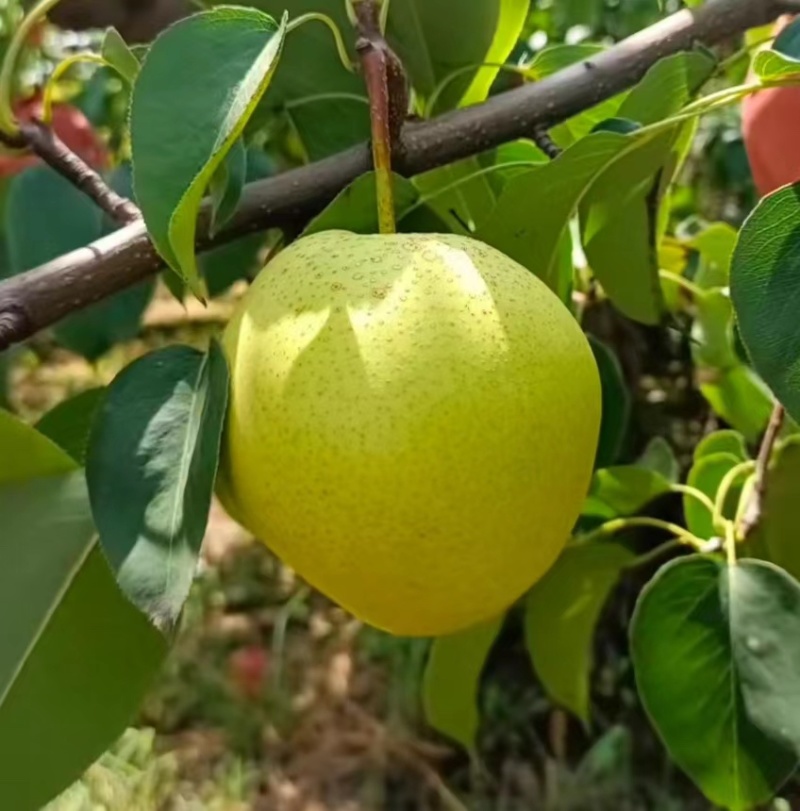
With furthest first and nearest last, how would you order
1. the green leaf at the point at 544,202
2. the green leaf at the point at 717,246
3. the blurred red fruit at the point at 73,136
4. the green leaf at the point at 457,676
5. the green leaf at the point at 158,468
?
the blurred red fruit at the point at 73,136, the green leaf at the point at 717,246, the green leaf at the point at 457,676, the green leaf at the point at 544,202, the green leaf at the point at 158,468

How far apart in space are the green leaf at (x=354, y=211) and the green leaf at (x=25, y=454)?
0.43 feet

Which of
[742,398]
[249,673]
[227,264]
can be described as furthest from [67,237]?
[249,673]

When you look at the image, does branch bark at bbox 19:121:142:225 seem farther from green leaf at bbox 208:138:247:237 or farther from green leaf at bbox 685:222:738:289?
green leaf at bbox 685:222:738:289

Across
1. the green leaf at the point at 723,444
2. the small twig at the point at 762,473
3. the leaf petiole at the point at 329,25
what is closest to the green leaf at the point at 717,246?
the green leaf at the point at 723,444

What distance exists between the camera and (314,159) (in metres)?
0.63

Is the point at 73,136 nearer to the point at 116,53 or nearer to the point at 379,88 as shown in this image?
the point at 116,53

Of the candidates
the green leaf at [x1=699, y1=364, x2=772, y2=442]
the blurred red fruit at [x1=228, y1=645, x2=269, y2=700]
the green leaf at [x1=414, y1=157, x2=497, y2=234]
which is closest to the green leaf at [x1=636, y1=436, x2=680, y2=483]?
the green leaf at [x1=699, y1=364, x2=772, y2=442]

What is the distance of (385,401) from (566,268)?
0.82 feet

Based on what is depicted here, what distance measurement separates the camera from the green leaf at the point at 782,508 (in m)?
0.63

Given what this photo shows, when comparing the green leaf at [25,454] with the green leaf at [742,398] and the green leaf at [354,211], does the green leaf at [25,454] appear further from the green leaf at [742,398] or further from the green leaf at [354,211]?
the green leaf at [742,398]

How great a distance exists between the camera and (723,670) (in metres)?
0.58

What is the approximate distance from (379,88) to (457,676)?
0.40 m

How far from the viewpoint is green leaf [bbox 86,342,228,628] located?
385 millimetres

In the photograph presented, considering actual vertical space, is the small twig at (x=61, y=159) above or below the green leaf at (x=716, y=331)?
above
